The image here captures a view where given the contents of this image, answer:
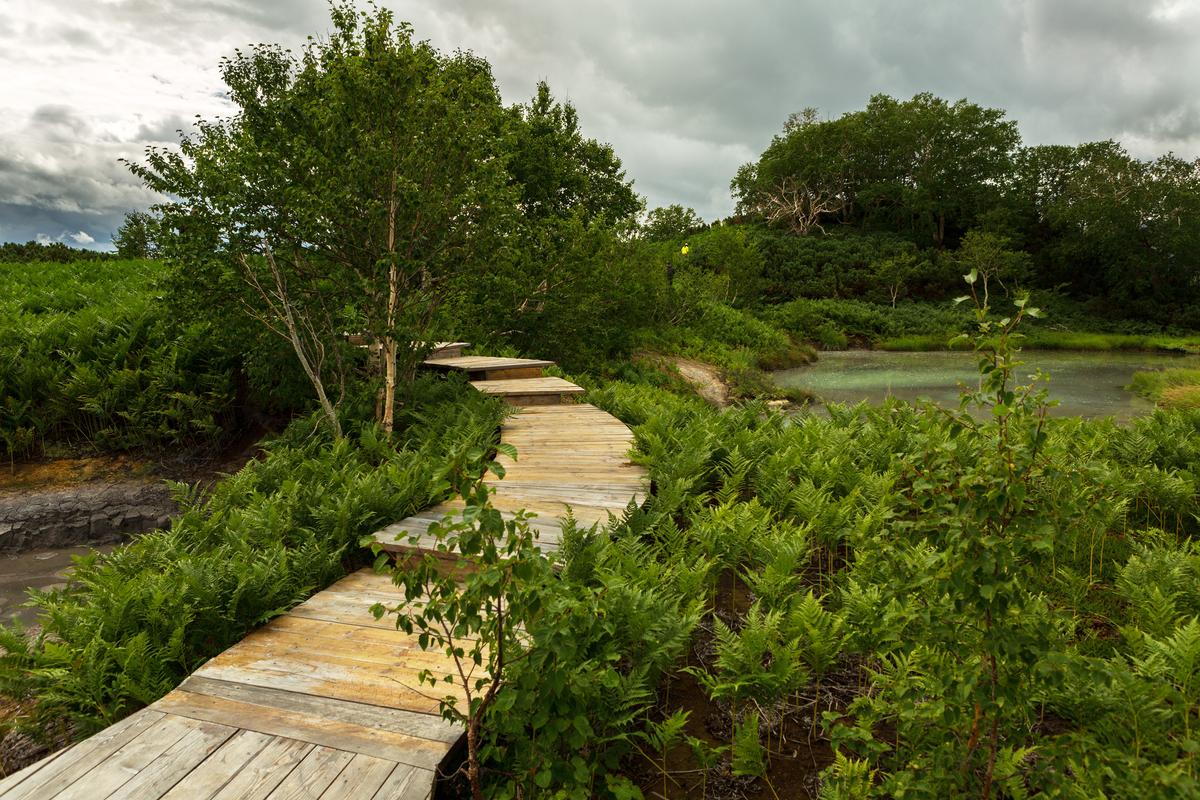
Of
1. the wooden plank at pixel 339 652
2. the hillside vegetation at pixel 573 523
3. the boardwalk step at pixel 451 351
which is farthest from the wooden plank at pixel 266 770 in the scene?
the boardwalk step at pixel 451 351

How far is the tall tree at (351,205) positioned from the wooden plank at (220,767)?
177 inches

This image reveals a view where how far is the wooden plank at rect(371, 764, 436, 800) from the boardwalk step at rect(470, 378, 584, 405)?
6.48 m

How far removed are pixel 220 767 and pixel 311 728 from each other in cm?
34

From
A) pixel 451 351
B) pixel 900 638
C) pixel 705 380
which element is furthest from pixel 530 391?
pixel 705 380

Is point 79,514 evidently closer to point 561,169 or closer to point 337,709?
point 337,709

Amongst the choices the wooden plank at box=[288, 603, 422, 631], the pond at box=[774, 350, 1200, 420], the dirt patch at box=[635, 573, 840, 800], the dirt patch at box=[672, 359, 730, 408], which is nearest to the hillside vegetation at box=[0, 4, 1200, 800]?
the dirt patch at box=[635, 573, 840, 800]

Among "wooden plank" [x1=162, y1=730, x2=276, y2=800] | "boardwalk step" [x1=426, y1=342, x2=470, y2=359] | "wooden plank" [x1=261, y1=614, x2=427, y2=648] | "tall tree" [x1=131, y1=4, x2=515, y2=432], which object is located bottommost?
"wooden plank" [x1=162, y1=730, x2=276, y2=800]

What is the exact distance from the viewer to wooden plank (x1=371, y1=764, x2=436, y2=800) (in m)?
2.27

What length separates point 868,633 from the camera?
314 cm

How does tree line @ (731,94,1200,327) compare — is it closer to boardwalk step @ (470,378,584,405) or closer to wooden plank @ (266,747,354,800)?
boardwalk step @ (470,378,584,405)

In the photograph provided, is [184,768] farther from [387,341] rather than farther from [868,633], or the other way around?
[387,341]

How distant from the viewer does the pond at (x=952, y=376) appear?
1635 cm

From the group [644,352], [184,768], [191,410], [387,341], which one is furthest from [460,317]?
[644,352]

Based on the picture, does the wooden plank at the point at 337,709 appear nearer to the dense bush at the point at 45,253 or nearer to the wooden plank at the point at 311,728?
the wooden plank at the point at 311,728
